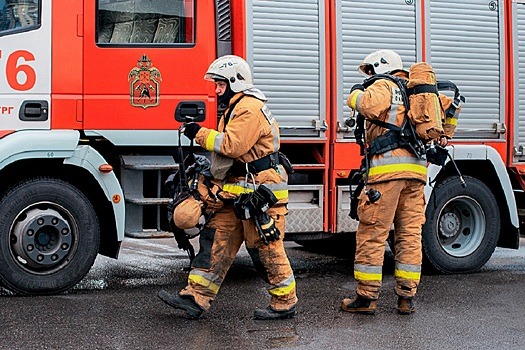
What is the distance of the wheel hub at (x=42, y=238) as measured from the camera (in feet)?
23.3

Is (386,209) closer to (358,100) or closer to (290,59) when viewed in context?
(358,100)

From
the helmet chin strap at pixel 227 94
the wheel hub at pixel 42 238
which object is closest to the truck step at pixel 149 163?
the wheel hub at pixel 42 238

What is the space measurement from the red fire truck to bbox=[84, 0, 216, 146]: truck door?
0.03ft

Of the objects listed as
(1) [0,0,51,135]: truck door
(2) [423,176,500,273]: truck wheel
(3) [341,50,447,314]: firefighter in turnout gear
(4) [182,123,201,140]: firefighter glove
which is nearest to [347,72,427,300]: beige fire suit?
(3) [341,50,447,314]: firefighter in turnout gear

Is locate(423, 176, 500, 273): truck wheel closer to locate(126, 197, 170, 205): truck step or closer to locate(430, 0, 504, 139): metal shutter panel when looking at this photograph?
locate(430, 0, 504, 139): metal shutter panel

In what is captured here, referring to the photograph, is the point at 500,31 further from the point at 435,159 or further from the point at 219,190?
the point at 219,190

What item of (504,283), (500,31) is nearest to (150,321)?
(504,283)

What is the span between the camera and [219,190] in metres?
6.58

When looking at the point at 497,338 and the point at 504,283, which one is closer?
the point at 497,338

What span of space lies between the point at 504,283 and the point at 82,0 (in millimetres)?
4212

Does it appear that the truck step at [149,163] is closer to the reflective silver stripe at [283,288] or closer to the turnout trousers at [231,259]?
the turnout trousers at [231,259]

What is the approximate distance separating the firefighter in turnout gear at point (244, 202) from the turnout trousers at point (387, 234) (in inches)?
23.4

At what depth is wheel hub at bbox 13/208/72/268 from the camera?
23.3 feet

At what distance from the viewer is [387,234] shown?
22.7ft
